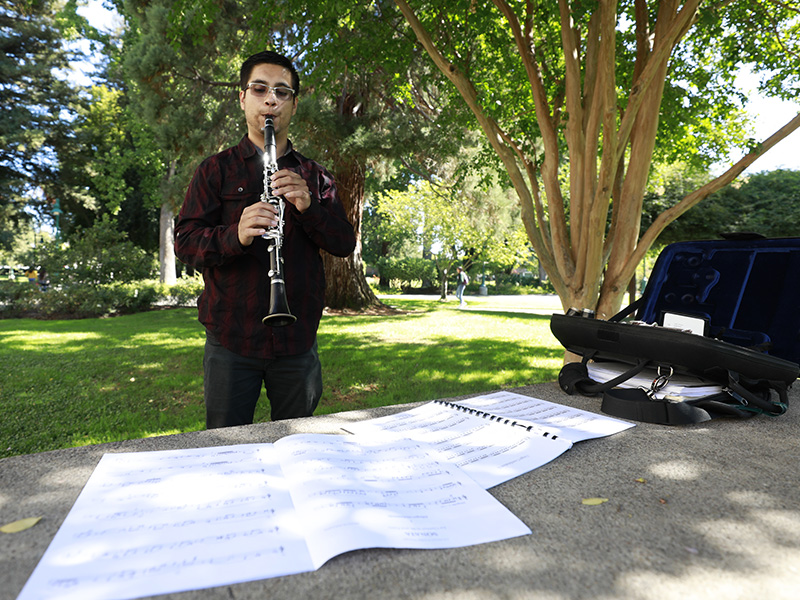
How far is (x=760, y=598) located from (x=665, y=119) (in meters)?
4.62

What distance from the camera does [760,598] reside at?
0.64 metres

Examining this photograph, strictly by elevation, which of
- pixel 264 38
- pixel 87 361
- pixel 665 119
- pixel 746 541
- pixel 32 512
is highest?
pixel 264 38

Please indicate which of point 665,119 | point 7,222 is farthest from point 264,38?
point 7,222

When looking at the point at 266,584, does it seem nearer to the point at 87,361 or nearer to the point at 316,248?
the point at 316,248

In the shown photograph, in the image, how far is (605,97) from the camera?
2.97 m

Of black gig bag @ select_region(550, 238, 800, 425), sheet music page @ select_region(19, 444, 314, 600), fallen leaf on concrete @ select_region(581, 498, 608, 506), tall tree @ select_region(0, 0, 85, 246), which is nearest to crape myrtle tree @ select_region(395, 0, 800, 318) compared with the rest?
black gig bag @ select_region(550, 238, 800, 425)

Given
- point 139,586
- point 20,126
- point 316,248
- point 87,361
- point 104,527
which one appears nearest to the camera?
point 139,586

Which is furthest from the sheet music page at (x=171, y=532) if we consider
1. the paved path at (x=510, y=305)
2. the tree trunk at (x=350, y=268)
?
the paved path at (x=510, y=305)

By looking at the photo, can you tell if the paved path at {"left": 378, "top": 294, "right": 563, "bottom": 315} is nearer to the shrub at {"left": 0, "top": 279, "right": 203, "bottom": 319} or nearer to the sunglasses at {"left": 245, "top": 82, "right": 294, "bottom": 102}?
the shrub at {"left": 0, "top": 279, "right": 203, "bottom": 319}

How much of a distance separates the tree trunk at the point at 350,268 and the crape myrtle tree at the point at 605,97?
21.1 feet

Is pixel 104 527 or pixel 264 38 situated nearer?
pixel 104 527

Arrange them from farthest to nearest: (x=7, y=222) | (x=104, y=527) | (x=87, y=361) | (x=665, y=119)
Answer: (x=7, y=222), (x=87, y=361), (x=665, y=119), (x=104, y=527)

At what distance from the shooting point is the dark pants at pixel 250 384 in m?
1.99

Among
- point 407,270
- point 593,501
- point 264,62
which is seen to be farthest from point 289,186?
point 407,270
